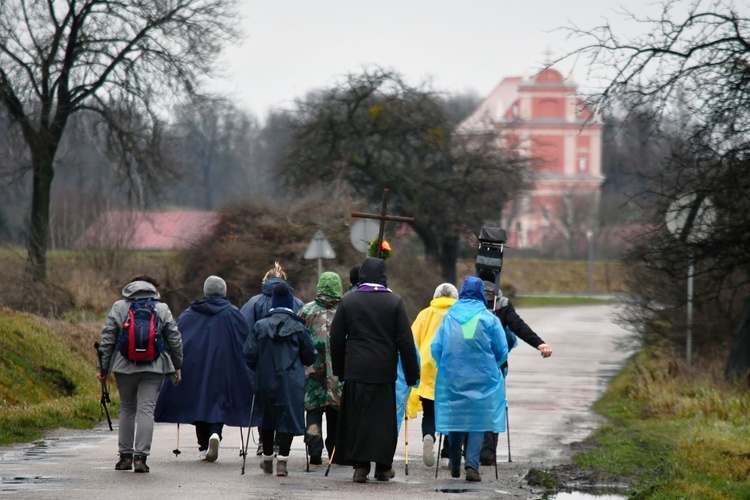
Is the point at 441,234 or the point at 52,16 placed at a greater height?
the point at 52,16

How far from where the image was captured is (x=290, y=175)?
133 feet

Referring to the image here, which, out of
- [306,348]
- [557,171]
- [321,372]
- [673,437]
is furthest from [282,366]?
[557,171]

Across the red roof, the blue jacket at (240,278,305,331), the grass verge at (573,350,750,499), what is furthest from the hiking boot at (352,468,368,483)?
the red roof

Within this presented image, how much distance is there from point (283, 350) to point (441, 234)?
31.1 metres

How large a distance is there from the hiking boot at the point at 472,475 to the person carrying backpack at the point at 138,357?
2.59 m

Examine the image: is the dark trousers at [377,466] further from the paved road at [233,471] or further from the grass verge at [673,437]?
the grass verge at [673,437]

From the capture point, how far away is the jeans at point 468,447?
11.3 metres

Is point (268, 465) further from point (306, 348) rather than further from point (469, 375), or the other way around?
point (469, 375)

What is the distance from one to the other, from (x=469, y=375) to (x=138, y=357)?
2778 millimetres

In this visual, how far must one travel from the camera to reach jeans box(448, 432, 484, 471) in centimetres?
1127

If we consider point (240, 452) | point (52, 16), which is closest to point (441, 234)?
point (52, 16)

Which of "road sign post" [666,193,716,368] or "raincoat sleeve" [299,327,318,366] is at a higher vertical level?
"road sign post" [666,193,716,368]

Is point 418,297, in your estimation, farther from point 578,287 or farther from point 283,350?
point 578,287

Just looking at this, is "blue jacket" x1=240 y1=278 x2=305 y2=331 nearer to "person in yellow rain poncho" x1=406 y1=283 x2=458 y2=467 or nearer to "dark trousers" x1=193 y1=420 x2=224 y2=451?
"dark trousers" x1=193 y1=420 x2=224 y2=451
